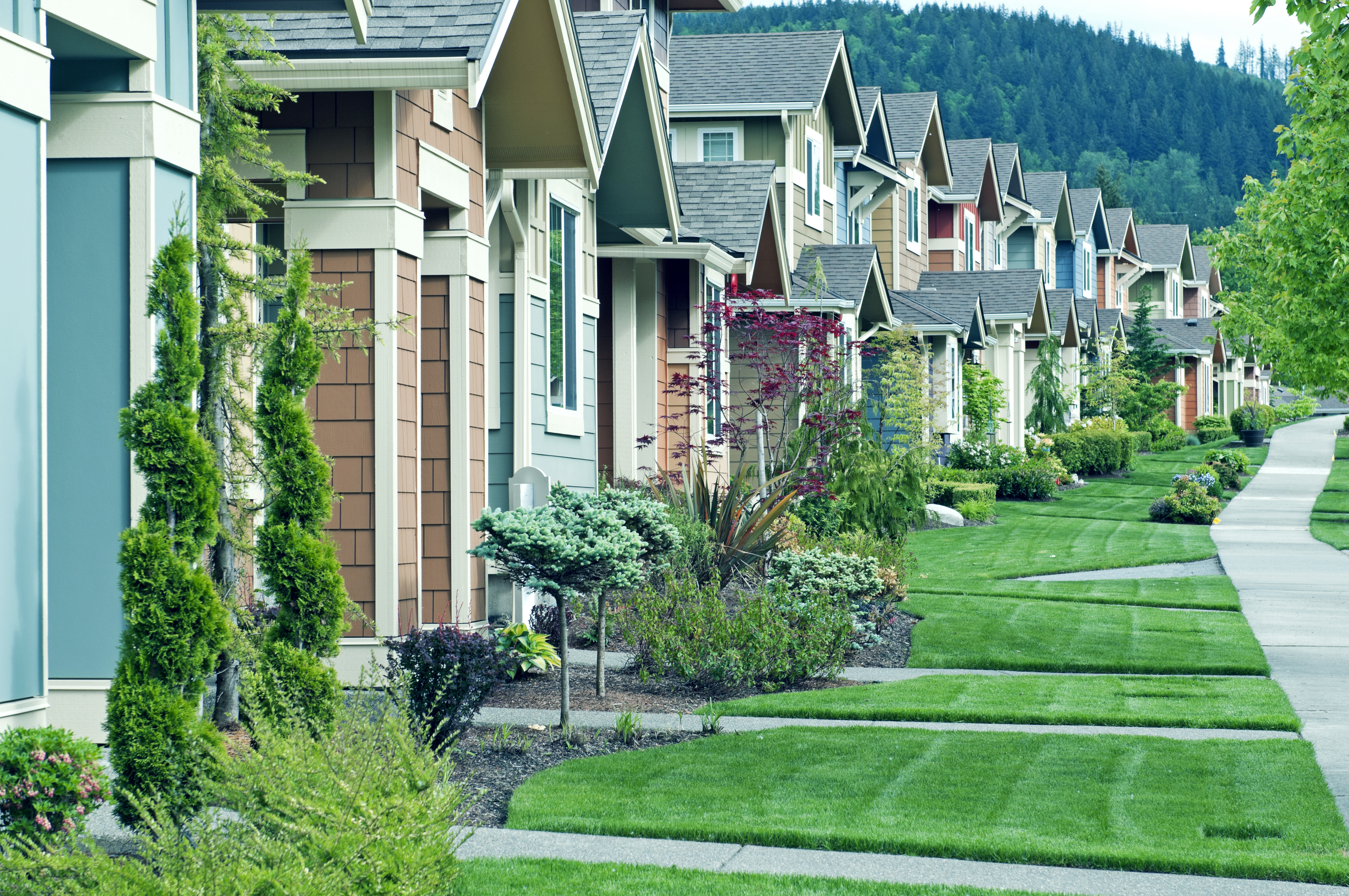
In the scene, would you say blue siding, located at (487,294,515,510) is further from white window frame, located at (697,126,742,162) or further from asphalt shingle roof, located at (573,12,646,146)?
white window frame, located at (697,126,742,162)

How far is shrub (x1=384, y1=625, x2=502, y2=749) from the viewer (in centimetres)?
844

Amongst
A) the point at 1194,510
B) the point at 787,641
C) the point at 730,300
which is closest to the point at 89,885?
the point at 787,641

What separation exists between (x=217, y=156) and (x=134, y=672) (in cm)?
387

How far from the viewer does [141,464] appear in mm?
5754

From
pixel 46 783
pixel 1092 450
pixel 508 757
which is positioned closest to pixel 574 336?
pixel 508 757

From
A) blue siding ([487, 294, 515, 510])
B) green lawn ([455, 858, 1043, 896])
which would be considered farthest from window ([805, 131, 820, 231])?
green lawn ([455, 858, 1043, 896])

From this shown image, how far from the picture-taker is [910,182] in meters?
33.3

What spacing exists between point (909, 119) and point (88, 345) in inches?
1248

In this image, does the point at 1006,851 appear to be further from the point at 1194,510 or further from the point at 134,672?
the point at 1194,510

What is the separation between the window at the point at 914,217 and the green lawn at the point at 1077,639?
815 inches

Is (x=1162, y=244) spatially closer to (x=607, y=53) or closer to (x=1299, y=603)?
(x=1299, y=603)

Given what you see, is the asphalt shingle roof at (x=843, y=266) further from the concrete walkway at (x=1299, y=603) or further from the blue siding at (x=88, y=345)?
the blue siding at (x=88, y=345)

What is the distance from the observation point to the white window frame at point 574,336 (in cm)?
1375

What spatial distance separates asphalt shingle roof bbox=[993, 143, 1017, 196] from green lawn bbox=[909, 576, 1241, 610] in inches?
1103
